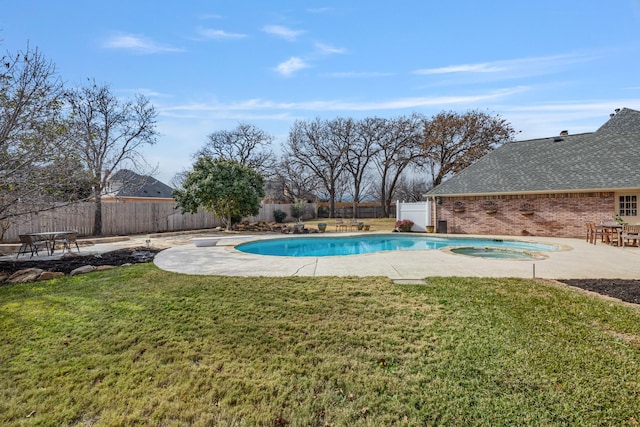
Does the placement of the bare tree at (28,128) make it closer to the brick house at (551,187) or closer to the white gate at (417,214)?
the white gate at (417,214)

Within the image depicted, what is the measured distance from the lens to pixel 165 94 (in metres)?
13.4

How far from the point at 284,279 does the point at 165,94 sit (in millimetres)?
11226

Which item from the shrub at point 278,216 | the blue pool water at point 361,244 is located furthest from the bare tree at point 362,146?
the blue pool water at point 361,244

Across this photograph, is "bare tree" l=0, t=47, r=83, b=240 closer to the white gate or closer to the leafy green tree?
the leafy green tree

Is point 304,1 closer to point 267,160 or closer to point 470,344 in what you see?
→ point 470,344

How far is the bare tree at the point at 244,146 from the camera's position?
31.6m

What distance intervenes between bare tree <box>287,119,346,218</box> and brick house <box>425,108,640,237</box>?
632 inches

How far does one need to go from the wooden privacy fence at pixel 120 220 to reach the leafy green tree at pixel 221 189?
222 cm

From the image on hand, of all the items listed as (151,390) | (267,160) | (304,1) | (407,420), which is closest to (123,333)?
(151,390)

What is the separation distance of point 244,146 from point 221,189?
1644 cm

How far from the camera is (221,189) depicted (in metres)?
16.5

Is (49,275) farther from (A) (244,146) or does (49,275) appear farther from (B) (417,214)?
(A) (244,146)

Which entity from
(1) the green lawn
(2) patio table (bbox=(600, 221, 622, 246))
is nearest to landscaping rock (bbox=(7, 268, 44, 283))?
(1) the green lawn

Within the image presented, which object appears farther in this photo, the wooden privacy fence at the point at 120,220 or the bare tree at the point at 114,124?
the bare tree at the point at 114,124
